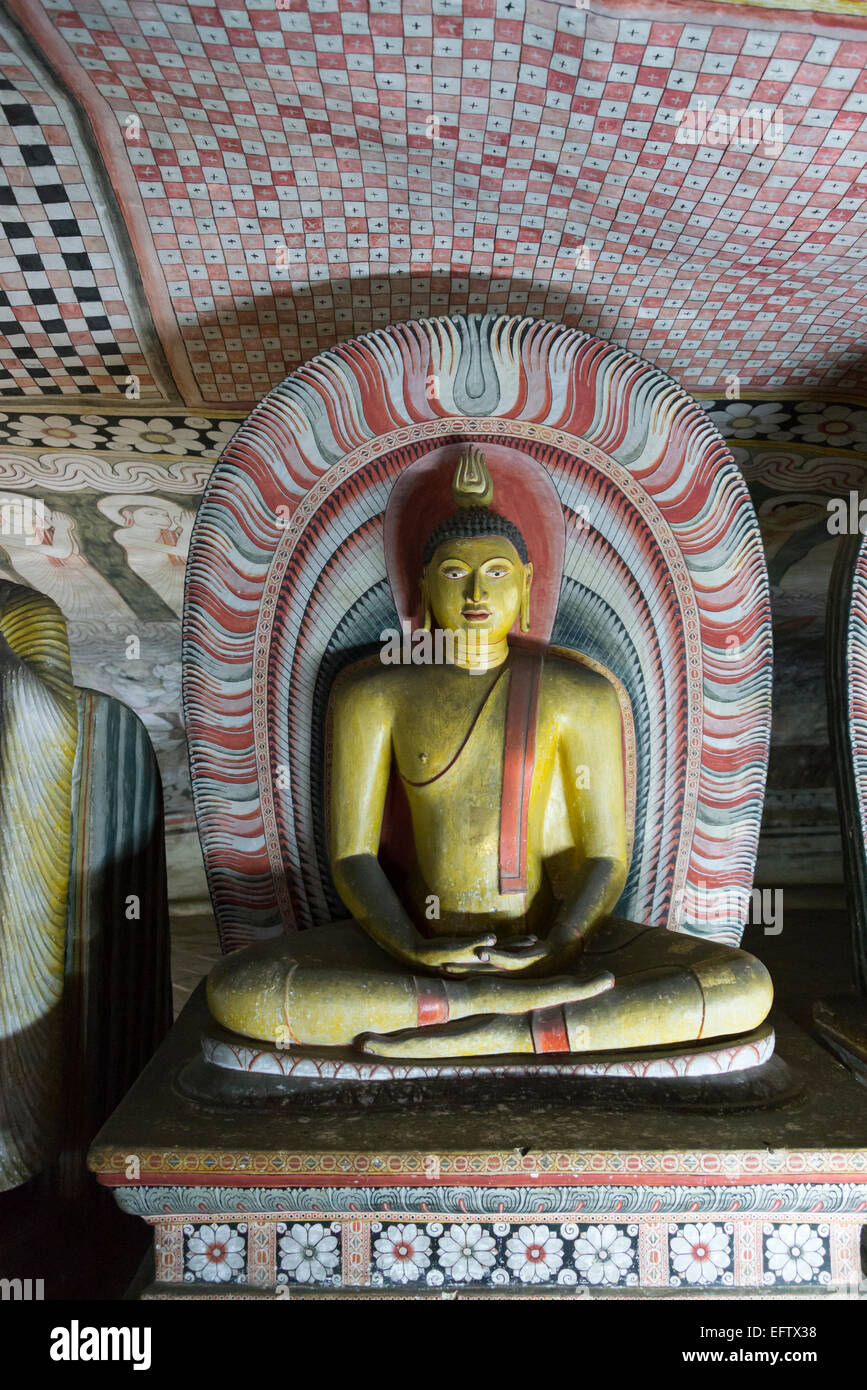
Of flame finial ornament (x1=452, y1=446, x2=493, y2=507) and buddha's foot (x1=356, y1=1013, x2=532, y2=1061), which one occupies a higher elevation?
flame finial ornament (x1=452, y1=446, x2=493, y2=507)

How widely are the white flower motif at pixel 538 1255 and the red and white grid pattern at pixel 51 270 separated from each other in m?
3.71

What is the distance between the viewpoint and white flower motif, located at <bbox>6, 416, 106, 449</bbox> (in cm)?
486

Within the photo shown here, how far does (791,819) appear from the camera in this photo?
7.16m

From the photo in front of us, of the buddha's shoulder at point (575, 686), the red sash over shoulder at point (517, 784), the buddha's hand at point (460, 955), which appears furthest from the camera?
the buddha's shoulder at point (575, 686)

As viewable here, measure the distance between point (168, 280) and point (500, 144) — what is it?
4.73 ft

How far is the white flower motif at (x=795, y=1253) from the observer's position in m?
2.77

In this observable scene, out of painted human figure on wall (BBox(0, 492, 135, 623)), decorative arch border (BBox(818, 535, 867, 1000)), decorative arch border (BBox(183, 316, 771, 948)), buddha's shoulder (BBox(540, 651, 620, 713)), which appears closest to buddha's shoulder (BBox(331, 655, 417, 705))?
decorative arch border (BBox(183, 316, 771, 948))

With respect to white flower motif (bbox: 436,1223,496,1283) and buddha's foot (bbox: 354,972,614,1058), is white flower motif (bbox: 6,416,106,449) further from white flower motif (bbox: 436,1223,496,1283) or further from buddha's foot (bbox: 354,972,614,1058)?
white flower motif (bbox: 436,1223,496,1283)

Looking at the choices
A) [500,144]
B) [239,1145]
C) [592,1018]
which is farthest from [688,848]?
[500,144]

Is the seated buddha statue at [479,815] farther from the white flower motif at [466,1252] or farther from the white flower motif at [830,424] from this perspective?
the white flower motif at [830,424]

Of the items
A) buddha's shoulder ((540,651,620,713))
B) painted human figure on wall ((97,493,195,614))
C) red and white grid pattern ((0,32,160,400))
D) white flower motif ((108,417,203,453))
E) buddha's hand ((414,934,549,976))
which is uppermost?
red and white grid pattern ((0,32,160,400))

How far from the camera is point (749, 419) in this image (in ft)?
15.6

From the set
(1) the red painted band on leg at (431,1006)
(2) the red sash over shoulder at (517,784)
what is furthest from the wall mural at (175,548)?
(1) the red painted band on leg at (431,1006)

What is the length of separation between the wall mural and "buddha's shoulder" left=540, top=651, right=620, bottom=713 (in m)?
1.74
